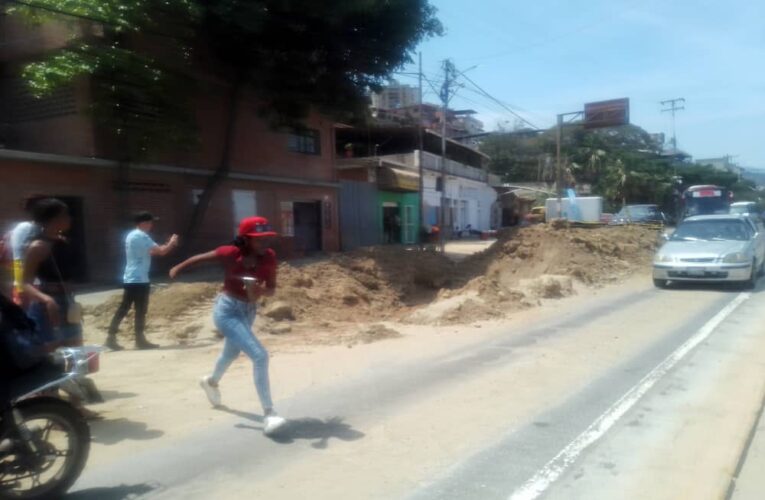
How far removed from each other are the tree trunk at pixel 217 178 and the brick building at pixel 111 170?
346 millimetres

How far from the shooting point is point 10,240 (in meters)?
5.33

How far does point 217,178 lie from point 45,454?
621 inches

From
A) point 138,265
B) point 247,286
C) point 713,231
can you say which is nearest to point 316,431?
point 247,286

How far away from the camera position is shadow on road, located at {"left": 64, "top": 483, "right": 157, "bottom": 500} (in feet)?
13.8

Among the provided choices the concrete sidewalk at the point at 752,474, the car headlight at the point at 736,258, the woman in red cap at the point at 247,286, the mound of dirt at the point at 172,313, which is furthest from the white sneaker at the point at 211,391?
the car headlight at the point at 736,258

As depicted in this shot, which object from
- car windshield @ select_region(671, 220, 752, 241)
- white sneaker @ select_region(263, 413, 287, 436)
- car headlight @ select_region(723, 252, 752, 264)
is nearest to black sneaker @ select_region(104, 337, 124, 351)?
white sneaker @ select_region(263, 413, 287, 436)

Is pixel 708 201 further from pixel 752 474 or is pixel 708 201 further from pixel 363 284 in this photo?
pixel 752 474

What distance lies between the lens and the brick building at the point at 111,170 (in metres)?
15.5

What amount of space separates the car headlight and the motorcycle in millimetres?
12898

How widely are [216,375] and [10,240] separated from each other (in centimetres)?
201

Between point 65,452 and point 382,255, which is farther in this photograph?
point 382,255

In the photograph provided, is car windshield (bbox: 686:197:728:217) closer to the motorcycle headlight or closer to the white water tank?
the white water tank

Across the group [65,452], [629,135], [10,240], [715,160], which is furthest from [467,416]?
[715,160]

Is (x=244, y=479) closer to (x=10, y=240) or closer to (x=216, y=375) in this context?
(x=216, y=375)
